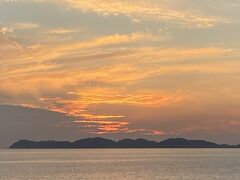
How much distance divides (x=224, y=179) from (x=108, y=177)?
21.4 meters

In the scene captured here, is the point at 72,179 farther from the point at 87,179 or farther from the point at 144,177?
the point at 144,177

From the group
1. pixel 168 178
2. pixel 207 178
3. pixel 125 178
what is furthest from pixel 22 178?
pixel 207 178

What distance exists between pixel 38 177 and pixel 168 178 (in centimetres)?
2448

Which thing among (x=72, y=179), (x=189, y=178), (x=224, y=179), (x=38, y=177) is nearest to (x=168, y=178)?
(x=189, y=178)

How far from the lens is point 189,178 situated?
330ft

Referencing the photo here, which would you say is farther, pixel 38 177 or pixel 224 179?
pixel 38 177

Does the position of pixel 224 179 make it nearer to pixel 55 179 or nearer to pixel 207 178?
pixel 207 178

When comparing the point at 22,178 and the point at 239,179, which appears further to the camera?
the point at 22,178

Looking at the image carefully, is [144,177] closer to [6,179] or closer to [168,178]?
[168,178]

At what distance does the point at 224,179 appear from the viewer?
320 feet

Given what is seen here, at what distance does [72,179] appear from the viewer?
99562 mm

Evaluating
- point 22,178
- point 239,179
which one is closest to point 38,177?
point 22,178

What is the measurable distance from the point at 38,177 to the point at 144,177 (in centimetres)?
1996

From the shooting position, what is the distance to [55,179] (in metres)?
99.6
